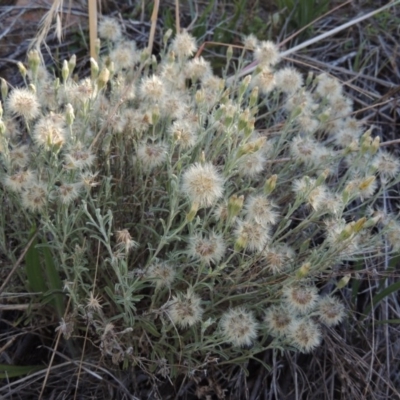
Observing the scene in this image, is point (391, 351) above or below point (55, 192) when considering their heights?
below

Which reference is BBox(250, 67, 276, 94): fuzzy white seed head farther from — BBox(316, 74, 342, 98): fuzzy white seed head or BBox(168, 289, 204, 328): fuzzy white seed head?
BBox(168, 289, 204, 328): fuzzy white seed head

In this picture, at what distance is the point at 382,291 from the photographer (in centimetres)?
213

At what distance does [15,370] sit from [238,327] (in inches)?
27.0

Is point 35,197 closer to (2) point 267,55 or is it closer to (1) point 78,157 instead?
(1) point 78,157

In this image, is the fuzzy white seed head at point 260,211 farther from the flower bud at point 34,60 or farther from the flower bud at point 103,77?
the flower bud at point 34,60

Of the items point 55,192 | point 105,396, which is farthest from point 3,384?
point 55,192

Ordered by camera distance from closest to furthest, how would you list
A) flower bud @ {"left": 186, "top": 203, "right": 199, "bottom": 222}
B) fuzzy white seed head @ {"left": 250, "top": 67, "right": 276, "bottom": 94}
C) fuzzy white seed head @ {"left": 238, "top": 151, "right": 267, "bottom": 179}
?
flower bud @ {"left": 186, "top": 203, "right": 199, "bottom": 222}, fuzzy white seed head @ {"left": 238, "top": 151, "right": 267, "bottom": 179}, fuzzy white seed head @ {"left": 250, "top": 67, "right": 276, "bottom": 94}

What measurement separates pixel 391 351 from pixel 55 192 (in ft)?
4.10

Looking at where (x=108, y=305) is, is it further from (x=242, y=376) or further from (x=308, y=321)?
(x=308, y=321)

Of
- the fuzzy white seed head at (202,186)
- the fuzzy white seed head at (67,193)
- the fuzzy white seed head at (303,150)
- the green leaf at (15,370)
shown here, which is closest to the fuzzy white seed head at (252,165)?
the fuzzy white seed head at (303,150)

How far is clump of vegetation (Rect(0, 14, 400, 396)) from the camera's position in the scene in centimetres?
170

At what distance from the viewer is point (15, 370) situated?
1878 mm

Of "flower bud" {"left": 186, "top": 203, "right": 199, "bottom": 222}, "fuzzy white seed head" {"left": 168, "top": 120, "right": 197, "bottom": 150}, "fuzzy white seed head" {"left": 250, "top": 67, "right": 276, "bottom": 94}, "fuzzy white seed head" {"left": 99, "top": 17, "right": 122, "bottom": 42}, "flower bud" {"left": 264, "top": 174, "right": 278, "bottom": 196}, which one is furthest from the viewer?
"fuzzy white seed head" {"left": 99, "top": 17, "right": 122, "bottom": 42}

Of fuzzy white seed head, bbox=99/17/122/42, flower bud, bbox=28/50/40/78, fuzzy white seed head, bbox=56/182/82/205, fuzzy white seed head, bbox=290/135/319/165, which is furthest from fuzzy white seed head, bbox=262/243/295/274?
fuzzy white seed head, bbox=99/17/122/42
